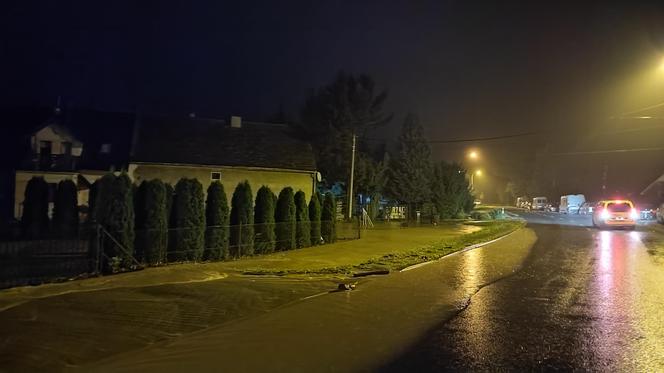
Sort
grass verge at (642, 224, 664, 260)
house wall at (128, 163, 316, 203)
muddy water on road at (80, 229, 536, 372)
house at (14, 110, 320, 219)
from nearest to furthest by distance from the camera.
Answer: muddy water on road at (80, 229, 536, 372) → grass verge at (642, 224, 664, 260) → house wall at (128, 163, 316, 203) → house at (14, 110, 320, 219)

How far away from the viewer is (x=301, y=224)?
1988cm

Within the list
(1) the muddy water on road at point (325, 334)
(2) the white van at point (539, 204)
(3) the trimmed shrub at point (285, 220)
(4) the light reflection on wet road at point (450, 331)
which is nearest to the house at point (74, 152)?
(3) the trimmed shrub at point (285, 220)

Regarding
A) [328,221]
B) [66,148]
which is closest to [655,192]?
[328,221]

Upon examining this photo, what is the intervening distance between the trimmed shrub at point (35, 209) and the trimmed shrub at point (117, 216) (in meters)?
9.04

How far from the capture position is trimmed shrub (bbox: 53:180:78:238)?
1848cm

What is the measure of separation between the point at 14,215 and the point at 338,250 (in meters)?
20.2

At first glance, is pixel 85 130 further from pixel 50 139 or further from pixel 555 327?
pixel 555 327

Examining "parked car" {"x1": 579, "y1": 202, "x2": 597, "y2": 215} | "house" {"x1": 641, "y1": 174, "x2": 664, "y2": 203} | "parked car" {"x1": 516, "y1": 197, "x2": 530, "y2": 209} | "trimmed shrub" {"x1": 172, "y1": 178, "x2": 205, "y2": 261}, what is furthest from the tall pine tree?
"parked car" {"x1": 516, "y1": 197, "x2": 530, "y2": 209}

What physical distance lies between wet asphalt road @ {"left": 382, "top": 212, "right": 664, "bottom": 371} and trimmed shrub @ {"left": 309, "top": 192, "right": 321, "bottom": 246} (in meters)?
8.35

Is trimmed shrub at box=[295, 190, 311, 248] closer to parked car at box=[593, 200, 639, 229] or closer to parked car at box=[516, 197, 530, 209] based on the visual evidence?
parked car at box=[593, 200, 639, 229]

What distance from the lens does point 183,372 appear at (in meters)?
5.97

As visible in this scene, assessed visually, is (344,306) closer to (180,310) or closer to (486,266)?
(180,310)

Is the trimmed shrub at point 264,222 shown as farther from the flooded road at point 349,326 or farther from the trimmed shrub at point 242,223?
the flooded road at point 349,326

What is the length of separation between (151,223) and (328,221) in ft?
27.6
